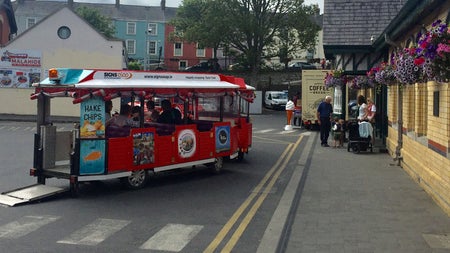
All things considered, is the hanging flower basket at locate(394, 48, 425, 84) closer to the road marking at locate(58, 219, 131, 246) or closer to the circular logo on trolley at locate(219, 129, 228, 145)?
the circular logo on trolley at locate(219, 129, 228, 145)

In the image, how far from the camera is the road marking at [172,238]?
6.65 metres

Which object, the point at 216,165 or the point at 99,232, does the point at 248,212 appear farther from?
the point at 216,165

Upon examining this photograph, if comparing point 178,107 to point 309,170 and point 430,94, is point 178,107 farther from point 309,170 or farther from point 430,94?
point 430,94

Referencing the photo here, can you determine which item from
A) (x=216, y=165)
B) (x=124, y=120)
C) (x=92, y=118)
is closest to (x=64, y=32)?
(x=216, y=165)

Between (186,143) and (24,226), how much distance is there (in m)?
4.82

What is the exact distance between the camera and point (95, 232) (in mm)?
7336

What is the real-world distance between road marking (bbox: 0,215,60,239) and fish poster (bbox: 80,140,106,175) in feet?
5.31

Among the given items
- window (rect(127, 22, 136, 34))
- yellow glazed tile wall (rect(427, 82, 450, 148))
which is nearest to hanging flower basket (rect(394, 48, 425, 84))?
yellow glazed tile wall (rect(427, 82, 450, 148))

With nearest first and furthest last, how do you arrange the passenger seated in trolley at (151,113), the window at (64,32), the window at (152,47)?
the passenger seated in trolley at (151,113), the window at (64,32), the window at (152,47)

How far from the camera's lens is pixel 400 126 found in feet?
46.2

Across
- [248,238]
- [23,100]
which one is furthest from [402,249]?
[23,100]

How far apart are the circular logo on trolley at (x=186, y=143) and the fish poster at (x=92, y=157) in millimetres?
2196

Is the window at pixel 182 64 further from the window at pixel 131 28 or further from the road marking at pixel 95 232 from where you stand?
the road marking at pixel 95 232

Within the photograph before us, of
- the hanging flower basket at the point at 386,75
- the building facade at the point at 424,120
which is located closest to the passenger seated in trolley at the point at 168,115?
the hanging flower basket at the point at 386,75
